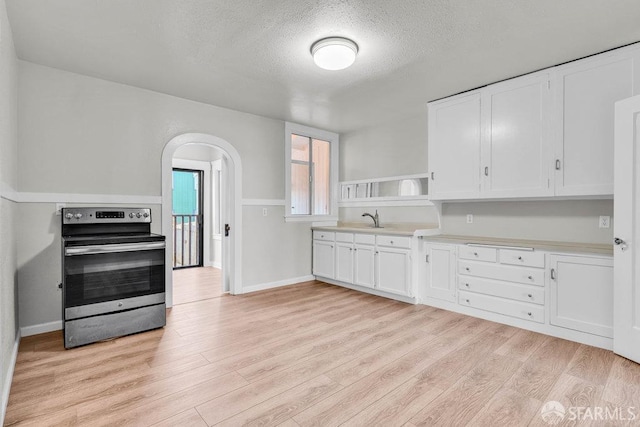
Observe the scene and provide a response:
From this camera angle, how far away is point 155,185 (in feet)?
12.1

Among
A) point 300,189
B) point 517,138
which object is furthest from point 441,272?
point 300,189

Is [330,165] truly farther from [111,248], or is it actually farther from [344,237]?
[111,248]

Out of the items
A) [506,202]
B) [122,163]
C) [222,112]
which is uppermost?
[222,112]

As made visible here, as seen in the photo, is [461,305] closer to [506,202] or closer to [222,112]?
[506,202]

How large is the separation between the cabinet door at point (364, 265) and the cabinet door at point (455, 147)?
42.9 inches

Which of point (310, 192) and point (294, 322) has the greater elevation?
point (310, 192)

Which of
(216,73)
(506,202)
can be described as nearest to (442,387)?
(506,202)

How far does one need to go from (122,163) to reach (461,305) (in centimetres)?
396

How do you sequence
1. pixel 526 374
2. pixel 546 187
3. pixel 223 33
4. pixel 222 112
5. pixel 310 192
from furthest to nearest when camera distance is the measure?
pixel 310 192
pixel 222 112
pixel 546 187
pixel 223 33
pixel 526 374

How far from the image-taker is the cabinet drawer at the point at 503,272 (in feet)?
10.0

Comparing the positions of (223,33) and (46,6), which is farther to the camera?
(223,33)

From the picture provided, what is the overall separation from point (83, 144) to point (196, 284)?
2516 millimetres

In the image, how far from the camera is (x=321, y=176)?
555 cm

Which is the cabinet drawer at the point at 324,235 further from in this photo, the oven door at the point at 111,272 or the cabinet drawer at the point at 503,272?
the oven door at the point at 111,272
